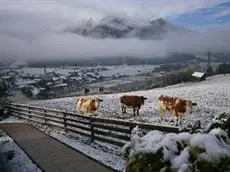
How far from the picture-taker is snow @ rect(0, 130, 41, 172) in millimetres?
13109

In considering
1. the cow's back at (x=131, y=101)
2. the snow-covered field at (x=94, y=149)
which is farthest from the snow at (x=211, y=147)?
the cow's back at (x=131, y=101)

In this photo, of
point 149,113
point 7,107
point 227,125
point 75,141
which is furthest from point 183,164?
point 7,107

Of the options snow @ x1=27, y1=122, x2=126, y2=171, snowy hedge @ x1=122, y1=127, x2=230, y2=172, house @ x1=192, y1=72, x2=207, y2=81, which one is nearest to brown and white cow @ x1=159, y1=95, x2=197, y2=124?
snow @ x1=27, y1=122, x2=126, y2=171

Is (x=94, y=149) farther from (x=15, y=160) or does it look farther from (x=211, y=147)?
(x=211, y=147)

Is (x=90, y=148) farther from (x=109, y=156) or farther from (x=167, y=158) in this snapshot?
(x=167, y=158)

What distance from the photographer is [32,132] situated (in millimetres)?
20641

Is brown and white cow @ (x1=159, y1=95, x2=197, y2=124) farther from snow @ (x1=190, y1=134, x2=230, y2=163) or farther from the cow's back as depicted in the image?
snow @ (x1=190, y1=134, x2=230, y2=163)

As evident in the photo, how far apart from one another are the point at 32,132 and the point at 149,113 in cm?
976

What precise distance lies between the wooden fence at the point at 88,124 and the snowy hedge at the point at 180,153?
6.56 metres

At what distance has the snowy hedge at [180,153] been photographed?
14.2 ft

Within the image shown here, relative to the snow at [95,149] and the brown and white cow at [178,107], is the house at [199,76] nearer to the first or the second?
the brown and white cow at [178,107]

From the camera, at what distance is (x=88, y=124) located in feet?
56.1

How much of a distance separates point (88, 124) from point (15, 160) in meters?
3.91

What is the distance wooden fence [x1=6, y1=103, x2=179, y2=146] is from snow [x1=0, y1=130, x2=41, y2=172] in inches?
126
